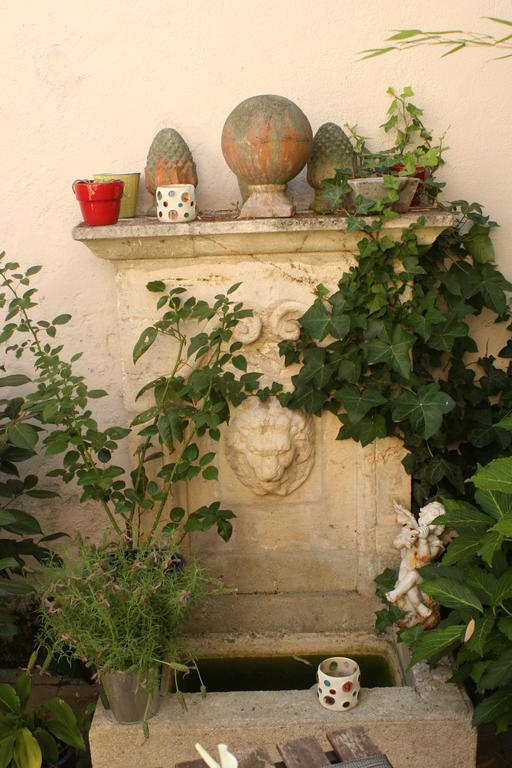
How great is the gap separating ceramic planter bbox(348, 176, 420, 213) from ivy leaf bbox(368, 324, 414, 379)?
1.46 feet

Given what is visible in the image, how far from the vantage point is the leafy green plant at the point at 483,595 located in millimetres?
2512

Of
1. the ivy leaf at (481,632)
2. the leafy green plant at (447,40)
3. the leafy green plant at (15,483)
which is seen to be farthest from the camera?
the leafy green plant at (15,483)

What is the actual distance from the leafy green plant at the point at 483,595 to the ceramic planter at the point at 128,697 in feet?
2.81

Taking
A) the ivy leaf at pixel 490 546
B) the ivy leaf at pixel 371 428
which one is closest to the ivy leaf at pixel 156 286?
the ivy leaf at pixel 371 428

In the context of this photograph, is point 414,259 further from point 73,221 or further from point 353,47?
point 73,221

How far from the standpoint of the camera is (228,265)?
323 centimetres

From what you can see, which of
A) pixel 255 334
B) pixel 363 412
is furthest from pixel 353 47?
pixel 363 412

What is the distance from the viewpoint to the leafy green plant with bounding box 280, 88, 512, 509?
123 inches

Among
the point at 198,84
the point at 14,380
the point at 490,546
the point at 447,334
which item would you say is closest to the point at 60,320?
the point at 14,380

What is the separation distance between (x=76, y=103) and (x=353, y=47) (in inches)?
42.5

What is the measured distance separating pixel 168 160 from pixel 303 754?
208 centimetres

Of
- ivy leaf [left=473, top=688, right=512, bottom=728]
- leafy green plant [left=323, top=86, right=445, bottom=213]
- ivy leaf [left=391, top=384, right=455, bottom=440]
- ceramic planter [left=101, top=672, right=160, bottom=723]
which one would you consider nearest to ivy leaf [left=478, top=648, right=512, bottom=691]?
ivy leaf [left=473, top=688, right=512, bottom=728]

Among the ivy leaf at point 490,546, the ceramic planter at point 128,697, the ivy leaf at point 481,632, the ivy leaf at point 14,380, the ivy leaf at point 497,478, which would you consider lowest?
the ceramic planter at point 128,697

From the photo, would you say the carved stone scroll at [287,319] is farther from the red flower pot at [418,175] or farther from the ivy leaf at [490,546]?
the ivy leaf at [490,546]
